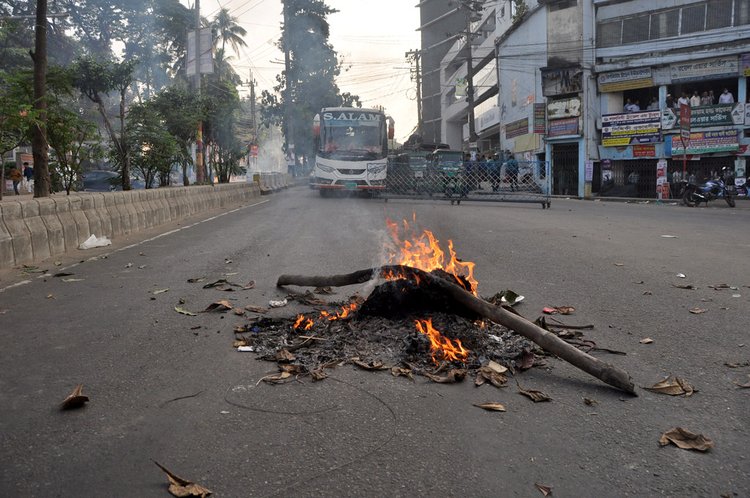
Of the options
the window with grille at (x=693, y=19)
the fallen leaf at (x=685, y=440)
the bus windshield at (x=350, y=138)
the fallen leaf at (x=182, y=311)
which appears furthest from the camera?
the window with grille at (x=693, y=19)

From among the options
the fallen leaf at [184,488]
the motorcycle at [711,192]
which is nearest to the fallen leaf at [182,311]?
the fallen leaf at [184,488]

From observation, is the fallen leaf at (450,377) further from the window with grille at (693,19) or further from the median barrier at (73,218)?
the window with grille at (693,19)

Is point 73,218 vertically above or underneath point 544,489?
above

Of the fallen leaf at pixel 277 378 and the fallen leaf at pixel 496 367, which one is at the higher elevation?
the fallen leaf at pixel 277 378

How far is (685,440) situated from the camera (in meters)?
2.84

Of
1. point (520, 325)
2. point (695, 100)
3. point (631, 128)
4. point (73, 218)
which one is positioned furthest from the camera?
point (631, 128)

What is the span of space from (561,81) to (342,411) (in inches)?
1233

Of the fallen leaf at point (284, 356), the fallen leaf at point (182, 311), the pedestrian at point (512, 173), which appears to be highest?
the pedestrian at point (512, 173)

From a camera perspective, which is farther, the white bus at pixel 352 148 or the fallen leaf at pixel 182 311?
the white bus at pixel 352 148

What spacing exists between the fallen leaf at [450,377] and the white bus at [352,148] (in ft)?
68.3

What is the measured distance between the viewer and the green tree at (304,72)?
5150 centimetres

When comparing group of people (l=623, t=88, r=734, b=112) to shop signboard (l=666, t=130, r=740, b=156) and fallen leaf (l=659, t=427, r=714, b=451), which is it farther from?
fallen leaf (l=659, t=427, r=714, b=451)

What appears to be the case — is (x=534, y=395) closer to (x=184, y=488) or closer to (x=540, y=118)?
(x=184, y=488)

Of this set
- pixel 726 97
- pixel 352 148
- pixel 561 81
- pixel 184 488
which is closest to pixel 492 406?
pixel 184 488
